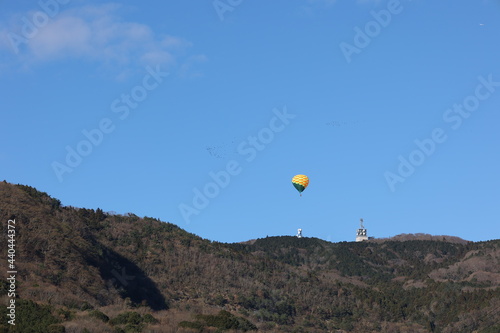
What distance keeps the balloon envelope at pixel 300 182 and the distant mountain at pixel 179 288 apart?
12.5 m

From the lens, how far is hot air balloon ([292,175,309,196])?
83.2 m

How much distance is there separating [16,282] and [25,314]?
33.1 ft

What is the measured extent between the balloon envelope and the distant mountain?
12.5m

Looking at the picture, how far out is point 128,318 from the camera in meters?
49.2

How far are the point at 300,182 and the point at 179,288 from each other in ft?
59.0

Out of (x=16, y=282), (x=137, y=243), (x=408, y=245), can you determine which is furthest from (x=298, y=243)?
(x=16, y=282)

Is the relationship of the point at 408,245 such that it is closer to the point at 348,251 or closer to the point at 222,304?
the point at 348,251

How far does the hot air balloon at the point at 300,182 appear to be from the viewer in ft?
273

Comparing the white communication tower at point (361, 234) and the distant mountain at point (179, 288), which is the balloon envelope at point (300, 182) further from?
the white communication tower at point (361, 234)

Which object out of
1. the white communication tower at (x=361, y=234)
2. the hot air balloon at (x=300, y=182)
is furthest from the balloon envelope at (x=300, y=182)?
the white communication tower at (x=361, y=234)

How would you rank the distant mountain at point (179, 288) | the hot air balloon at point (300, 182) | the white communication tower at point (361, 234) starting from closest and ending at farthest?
the distant mountain at point (179, 288)
the hot air balloon at point (300, 182)
the white communication tower at point (361, 234)

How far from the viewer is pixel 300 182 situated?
8312cm

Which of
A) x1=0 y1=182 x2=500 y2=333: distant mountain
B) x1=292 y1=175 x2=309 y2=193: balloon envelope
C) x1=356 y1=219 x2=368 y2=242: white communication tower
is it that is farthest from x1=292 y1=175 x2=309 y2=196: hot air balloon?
x1=356 y1=219 x2=368 y2=242: white communication tower

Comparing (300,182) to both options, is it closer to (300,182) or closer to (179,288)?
(300,182)
